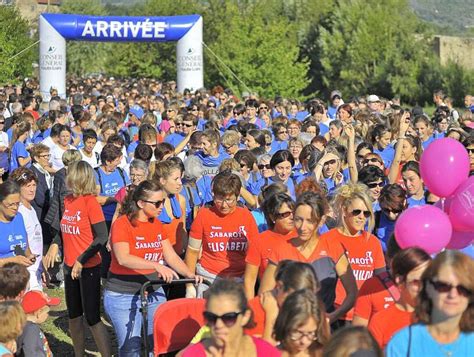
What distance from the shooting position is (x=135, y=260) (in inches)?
275

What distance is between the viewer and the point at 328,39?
48.7 m

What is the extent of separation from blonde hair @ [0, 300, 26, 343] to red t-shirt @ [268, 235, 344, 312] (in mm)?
1727

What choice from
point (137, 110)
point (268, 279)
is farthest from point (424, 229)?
point (137, 110)

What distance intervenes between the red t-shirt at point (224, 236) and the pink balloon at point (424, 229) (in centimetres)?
193

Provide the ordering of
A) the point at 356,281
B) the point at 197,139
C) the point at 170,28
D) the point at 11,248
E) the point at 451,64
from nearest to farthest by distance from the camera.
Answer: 1. the point at 356,281
2. the point at 11,248
3. the point at 197,139
4. the point at 170,28
5. the point at 451,64

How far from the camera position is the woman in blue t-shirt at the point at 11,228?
25.4 ft

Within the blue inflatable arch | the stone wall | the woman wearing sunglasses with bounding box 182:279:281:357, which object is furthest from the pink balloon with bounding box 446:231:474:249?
the stone wall

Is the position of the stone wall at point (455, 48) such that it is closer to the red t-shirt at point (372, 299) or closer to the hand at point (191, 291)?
the hand at point (191, 291)

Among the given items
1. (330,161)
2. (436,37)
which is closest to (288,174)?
(330,161)

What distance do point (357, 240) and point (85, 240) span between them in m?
2.66

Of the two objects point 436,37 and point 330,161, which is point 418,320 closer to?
point 330,161

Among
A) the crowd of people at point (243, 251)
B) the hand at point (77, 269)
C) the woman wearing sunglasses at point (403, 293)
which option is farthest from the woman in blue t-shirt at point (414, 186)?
the woman wearing sunglasses at point (403, 293)

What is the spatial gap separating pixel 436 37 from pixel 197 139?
147 feet

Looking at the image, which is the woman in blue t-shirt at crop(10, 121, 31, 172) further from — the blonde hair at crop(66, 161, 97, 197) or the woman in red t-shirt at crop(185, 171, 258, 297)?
the woman in red t-shirt at crop(185, 171, 258, 297)
